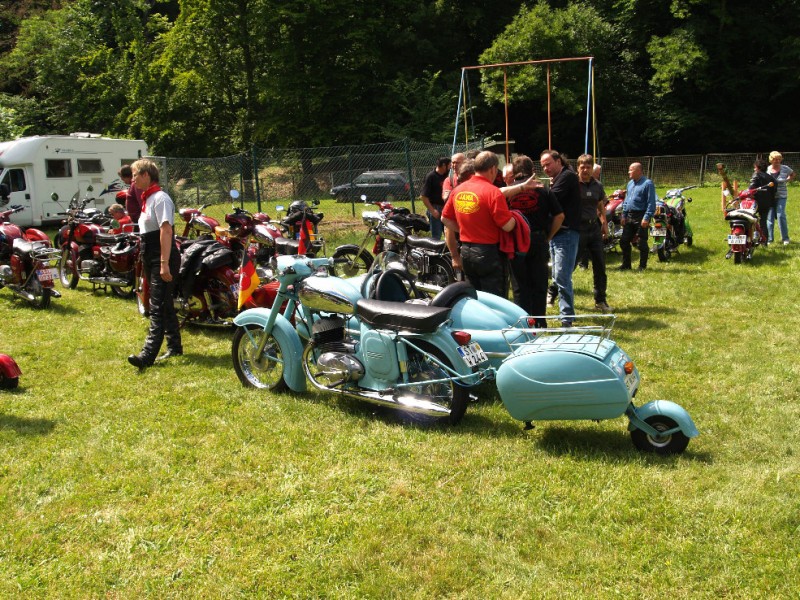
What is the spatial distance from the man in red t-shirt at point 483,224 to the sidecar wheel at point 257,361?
180 centimetres

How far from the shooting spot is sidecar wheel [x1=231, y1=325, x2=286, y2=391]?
234 inches

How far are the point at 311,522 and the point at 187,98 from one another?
32.3 metres

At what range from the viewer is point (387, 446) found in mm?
4859

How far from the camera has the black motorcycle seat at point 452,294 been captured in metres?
5.29

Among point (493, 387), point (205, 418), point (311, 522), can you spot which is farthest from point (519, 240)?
point (311, 522)

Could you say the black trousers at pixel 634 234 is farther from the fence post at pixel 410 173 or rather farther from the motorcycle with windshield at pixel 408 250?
the fence post at pixel 410 173

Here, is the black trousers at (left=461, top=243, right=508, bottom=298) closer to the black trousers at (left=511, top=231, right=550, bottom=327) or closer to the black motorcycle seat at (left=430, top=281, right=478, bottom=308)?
the black trousers at (left=511, top=231, right=550, bottom=327)

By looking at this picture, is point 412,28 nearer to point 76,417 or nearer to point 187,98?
point 187,98

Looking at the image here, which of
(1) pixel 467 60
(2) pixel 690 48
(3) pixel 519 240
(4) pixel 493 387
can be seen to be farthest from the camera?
(1) pixel 467 60

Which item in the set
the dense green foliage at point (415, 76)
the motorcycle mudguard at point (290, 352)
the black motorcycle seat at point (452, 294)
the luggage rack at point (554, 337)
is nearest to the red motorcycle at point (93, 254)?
the motorcycle mudguard at point (290, 352)

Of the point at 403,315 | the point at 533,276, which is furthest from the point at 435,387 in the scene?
the point at 533,276

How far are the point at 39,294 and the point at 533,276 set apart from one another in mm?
6676

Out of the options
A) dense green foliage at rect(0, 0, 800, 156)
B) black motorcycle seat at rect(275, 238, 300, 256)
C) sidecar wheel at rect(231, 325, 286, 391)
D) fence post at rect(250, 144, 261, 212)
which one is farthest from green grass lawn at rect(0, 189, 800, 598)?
dense green foliage at rect(0, 0, 800, 156)

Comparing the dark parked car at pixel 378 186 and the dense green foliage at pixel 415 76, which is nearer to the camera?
the dark parked car at pixel 378 186
